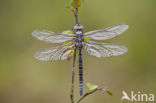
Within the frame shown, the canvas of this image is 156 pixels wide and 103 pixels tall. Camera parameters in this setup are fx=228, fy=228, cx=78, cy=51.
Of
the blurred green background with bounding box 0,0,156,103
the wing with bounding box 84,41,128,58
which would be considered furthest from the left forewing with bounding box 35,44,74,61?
the blurred green background with bounding box 0,0,156,103

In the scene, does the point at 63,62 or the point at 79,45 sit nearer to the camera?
the point at 79,45

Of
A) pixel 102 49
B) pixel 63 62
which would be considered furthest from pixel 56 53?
pixel 63 62

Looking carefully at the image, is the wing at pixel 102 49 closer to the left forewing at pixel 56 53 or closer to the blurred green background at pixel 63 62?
the left forewing at pixel 56 53

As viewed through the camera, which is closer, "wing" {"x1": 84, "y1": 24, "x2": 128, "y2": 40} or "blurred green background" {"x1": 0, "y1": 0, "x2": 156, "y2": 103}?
"wing" {"x1": 84, "y1": 24, "x2": 128, "y2": 40}

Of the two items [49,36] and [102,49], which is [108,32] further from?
[49,36]

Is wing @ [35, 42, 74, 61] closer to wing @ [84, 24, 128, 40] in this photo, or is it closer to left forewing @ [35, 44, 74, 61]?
left forewing @ [35, 44, 74, 61]

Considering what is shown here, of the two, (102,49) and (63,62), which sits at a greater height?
(63,62)

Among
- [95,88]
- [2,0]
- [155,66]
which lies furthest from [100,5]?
[95,88]
